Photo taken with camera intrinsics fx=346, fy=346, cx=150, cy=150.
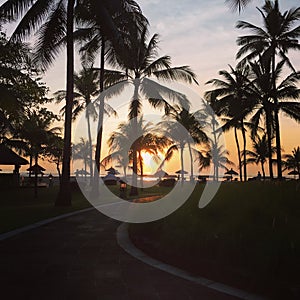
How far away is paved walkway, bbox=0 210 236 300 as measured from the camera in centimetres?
452

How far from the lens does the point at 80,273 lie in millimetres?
5488

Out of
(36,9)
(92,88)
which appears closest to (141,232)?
(36,9)

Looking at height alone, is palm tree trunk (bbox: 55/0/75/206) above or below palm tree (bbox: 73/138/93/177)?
below

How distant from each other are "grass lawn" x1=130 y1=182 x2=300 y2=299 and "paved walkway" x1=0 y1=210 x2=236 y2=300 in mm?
614

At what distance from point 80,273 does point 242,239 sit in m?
2.65

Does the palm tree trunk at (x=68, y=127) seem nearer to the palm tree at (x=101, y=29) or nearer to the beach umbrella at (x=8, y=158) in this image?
the palm tree at (x=101, y=29)

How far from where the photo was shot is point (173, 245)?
6.44 m

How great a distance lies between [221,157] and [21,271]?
53.2m

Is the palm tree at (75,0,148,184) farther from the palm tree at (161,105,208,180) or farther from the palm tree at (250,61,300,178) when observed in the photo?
the palm tree at (161,105,208,180)

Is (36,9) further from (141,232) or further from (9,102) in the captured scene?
(141,232)

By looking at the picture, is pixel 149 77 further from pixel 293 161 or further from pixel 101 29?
pixel 293 161

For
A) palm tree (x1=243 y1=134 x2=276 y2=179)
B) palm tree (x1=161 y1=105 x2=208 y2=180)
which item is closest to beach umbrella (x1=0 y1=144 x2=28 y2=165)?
palm tree (x1=161 y1=105 x2=208 y2=180)

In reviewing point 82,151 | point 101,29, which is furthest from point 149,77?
point 82,151

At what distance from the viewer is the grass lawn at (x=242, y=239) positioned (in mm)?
4793
